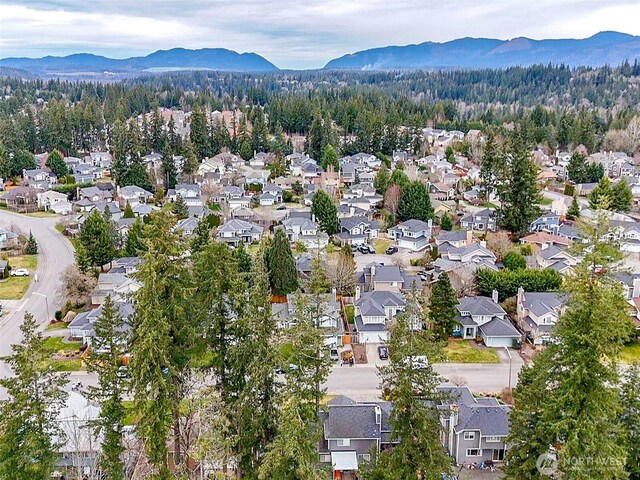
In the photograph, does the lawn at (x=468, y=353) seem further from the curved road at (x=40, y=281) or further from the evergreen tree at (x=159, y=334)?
the curved road at (x=40, y=281)

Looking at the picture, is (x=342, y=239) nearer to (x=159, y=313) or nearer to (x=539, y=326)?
(x=539, y=326)

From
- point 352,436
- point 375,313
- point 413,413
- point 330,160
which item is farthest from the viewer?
point 330,160

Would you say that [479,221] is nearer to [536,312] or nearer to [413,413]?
[536,312]

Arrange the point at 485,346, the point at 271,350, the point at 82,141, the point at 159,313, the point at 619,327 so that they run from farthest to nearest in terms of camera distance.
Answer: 1. the point at 82,141
2. the point at 485,346
3. the point at 271,350
4. the point at 159,313
5. the point at 619,327

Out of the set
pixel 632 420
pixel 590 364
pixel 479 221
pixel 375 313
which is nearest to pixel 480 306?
pixel 375 313

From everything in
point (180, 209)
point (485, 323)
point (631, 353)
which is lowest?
point (631, 353)

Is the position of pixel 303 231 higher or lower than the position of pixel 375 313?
higher

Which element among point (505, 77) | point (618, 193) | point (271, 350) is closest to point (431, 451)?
point (271, 350)

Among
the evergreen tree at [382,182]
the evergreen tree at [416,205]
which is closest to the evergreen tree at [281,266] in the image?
the evergreen tree at [416,205]
